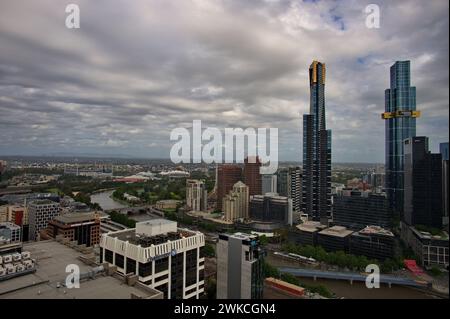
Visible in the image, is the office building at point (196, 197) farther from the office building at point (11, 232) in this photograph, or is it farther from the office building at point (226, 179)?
the office building at point (11, 232)

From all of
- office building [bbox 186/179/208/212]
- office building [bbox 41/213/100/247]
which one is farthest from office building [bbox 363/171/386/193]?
office building [bbox 41/213/100/247]

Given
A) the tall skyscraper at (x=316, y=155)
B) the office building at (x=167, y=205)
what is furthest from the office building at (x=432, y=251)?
the office building at (x=167, y=205)

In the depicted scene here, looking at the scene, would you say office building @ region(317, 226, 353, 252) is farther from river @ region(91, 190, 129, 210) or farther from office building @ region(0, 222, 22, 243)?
river @ region(91, 190, 129, 210)

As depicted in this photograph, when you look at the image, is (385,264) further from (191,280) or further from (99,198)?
(99,198)

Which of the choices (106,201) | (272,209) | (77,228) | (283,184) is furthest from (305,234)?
(106,201)

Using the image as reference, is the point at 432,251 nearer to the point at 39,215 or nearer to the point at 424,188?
the point at 424,188
